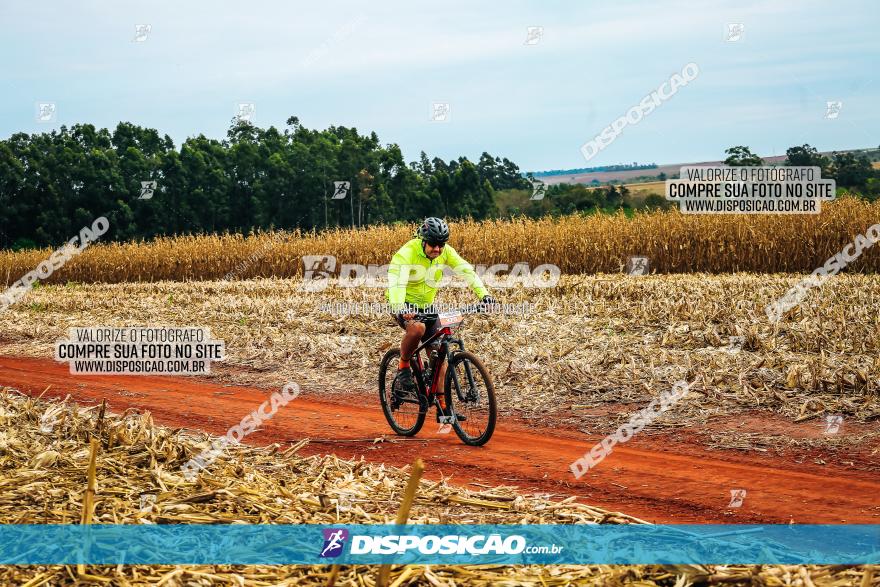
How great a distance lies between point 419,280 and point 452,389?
141 centimetres

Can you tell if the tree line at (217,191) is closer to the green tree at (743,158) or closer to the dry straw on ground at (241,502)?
the green tree at (743,158)

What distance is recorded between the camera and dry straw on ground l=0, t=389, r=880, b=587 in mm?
3631

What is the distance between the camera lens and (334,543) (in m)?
3.89

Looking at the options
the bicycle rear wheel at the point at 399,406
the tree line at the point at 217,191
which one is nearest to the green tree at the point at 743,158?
the tree line at the point at 217,191

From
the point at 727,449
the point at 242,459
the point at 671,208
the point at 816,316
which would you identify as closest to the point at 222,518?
the point at 242,459

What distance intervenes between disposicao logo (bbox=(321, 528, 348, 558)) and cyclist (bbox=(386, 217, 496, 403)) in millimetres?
4993

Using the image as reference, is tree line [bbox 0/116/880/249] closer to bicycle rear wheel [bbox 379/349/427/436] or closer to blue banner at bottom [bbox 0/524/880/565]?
bicycle rear wheel [bbox 379/349/427/436]

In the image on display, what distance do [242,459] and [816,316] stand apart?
10436 mm

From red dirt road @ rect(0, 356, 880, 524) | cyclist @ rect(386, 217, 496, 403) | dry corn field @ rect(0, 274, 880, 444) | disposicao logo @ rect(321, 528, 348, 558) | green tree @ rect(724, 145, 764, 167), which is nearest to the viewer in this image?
disposicao logo @ rect(321, 528, 348, 558)

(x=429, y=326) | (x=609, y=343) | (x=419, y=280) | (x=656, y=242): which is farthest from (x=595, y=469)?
(x=656, y=242)

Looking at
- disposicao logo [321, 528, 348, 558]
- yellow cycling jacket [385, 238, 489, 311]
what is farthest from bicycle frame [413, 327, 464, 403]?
disposicao logo [321, 528, 348, 558]

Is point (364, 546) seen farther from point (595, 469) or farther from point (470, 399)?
point (470, 399)

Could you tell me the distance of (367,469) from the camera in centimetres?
608

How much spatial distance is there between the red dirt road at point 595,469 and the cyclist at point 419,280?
107cm
